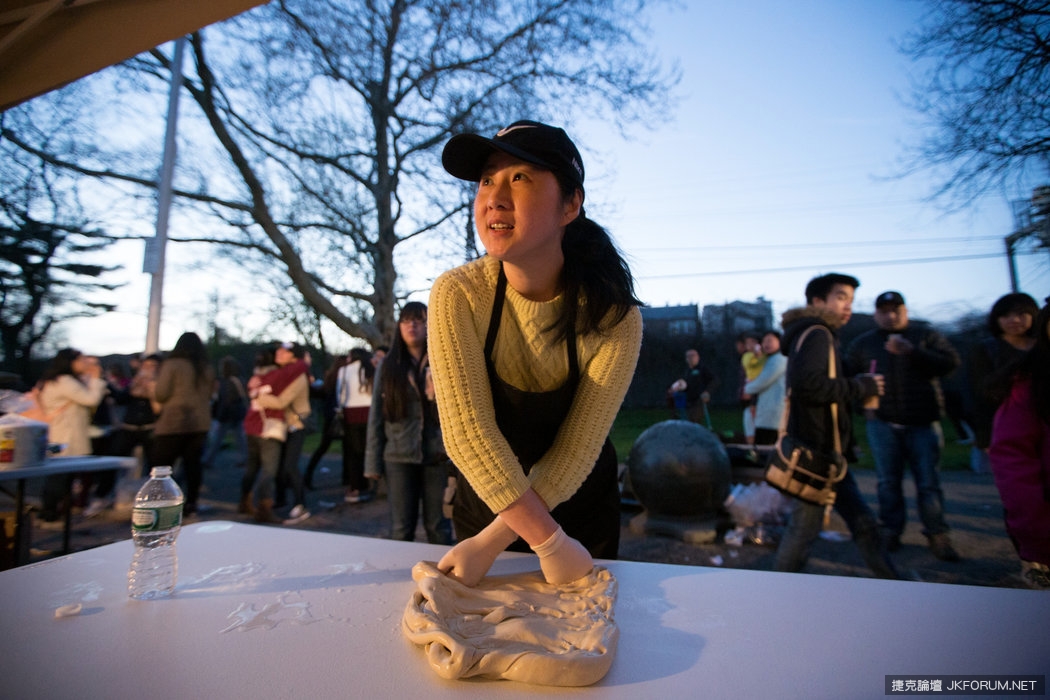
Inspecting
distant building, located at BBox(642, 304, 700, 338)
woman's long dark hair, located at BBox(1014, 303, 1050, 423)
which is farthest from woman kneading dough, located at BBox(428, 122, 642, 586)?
distant building, located at BBox(642, 304, 700, 338)

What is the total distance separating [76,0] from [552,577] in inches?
83.2

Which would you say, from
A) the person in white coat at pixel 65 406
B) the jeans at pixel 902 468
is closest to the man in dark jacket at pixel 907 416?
the jeans at pixel 902 468

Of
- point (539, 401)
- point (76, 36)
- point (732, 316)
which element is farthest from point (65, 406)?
point (732, 316)

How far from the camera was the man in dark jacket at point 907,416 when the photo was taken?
3967mm

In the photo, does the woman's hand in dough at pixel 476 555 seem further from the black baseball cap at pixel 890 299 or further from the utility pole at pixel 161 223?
the utility pole at pixel 161 223

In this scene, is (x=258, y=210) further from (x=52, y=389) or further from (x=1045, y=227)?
(x=1045, y=227)

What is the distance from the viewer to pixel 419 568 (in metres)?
1.19

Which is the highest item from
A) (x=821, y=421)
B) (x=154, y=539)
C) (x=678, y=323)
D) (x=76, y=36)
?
(x=678, y=323)

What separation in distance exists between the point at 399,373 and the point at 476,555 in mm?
2509

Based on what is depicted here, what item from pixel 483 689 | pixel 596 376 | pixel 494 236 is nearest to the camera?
pixel 483 689

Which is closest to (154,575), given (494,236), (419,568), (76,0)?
(419,568)

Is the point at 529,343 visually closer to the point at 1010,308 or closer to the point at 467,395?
the point at 467,395

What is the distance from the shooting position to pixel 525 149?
117 cm

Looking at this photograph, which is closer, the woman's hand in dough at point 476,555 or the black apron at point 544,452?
the woman's hand in dough at point 476,555
